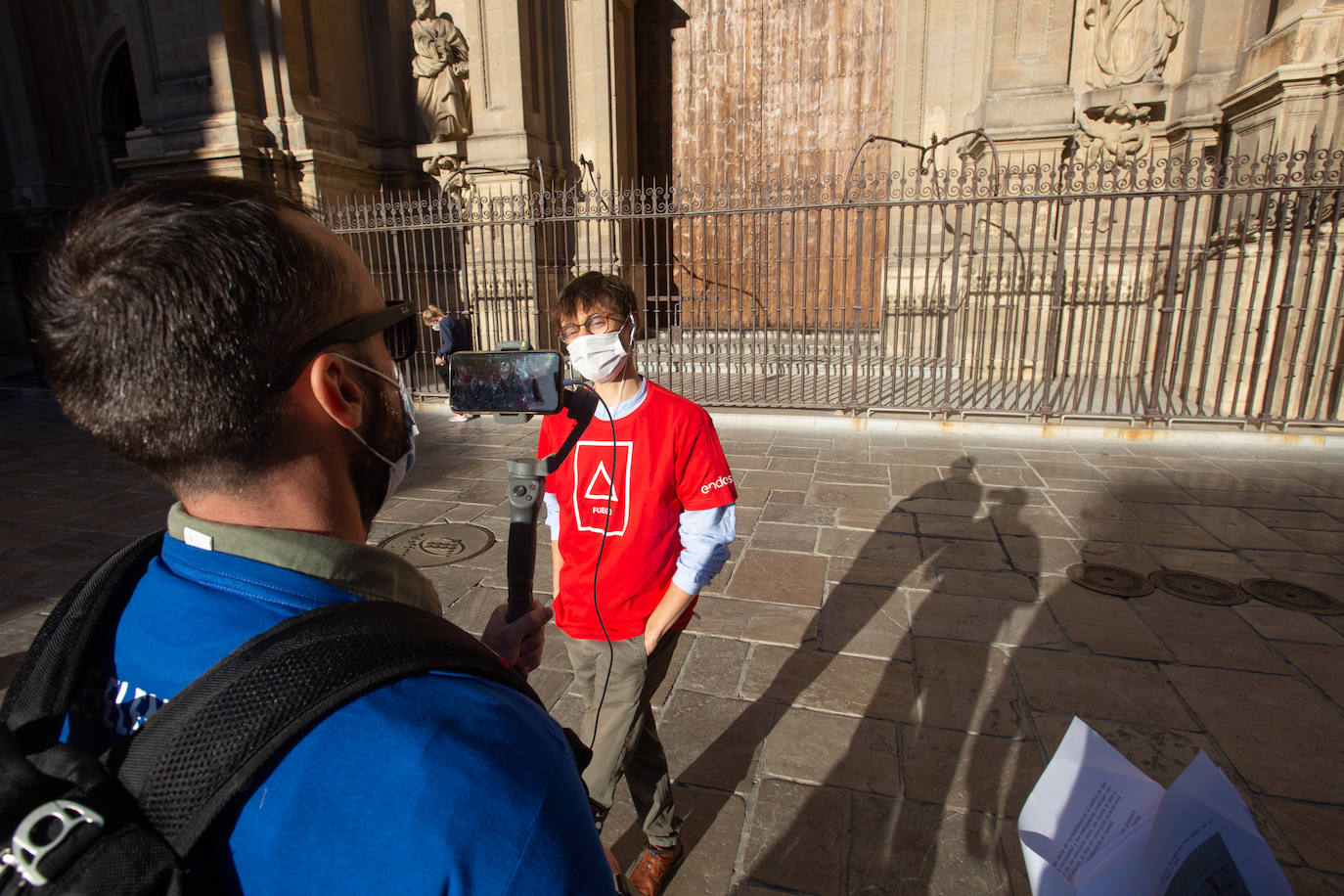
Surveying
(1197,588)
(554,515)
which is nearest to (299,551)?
(554,515)

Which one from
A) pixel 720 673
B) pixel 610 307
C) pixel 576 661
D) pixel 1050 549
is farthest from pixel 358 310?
pixel 1050 549

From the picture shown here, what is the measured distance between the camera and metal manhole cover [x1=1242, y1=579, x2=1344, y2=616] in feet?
12.0

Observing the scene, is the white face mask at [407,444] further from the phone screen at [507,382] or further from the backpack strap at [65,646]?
the backpack strap at [65,646]

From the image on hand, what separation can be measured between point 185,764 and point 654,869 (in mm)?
1880

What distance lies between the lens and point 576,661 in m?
2.13

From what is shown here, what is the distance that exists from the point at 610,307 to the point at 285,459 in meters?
1.35

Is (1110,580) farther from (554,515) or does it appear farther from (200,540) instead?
(200,540)

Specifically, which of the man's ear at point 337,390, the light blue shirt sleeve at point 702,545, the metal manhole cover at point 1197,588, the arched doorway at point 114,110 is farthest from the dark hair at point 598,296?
the arched doorway at point 114,110

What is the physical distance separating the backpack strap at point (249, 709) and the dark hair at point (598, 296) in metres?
1.55

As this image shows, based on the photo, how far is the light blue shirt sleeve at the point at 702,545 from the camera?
2002mm

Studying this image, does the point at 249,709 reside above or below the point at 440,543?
above

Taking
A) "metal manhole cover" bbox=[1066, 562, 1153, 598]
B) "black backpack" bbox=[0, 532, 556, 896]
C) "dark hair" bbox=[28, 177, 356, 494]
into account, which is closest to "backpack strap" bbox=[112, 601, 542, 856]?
"black backpack" bbox=[0, 532, 556, 896]

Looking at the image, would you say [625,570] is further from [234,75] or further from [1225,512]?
[234,75]

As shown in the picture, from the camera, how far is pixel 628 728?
201cm
